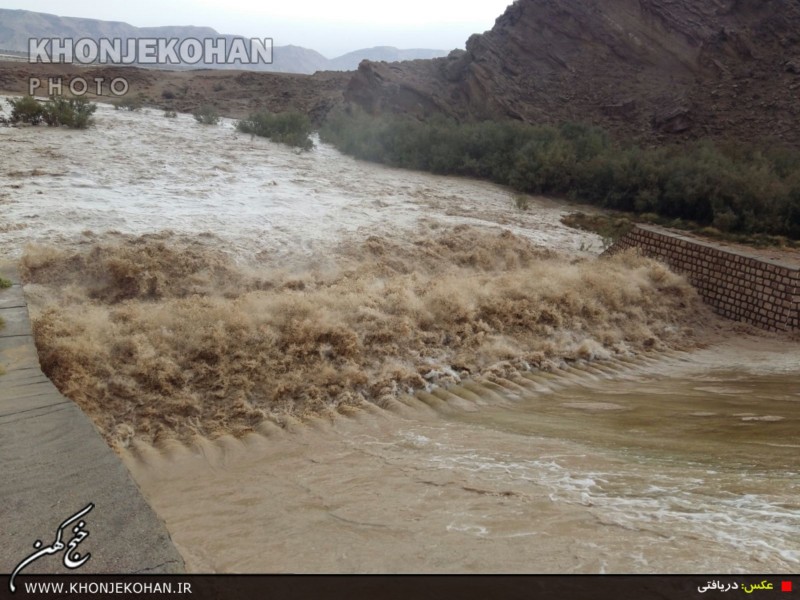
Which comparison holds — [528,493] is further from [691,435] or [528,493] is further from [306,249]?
[306,249]

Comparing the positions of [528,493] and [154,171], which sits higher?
[154,171]

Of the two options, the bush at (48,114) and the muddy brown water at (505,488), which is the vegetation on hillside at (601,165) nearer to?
the bush at (48,114)

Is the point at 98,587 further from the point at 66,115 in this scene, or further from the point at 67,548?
the point at 66,115

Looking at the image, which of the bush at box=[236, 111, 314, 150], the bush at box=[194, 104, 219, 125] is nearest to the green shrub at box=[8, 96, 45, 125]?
the bush at box=[194, 104, 219, 125]

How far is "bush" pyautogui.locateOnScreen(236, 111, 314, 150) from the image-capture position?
752 inches

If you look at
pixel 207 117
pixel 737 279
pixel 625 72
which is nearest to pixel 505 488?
pixel 737 279

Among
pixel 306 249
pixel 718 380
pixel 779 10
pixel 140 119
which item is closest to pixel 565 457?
pixel 718 380

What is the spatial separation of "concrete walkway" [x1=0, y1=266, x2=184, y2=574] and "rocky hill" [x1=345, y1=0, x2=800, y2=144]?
19225 mm

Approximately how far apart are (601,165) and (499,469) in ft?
44.1

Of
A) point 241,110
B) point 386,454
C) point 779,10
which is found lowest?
point 386,454

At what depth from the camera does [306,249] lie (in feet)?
34.0

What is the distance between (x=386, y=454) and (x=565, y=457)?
130 centimetres

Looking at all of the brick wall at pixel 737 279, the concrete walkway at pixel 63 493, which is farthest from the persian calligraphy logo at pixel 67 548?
the brick wall at pixel 737 279

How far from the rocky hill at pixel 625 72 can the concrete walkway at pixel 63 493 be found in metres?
19.2
